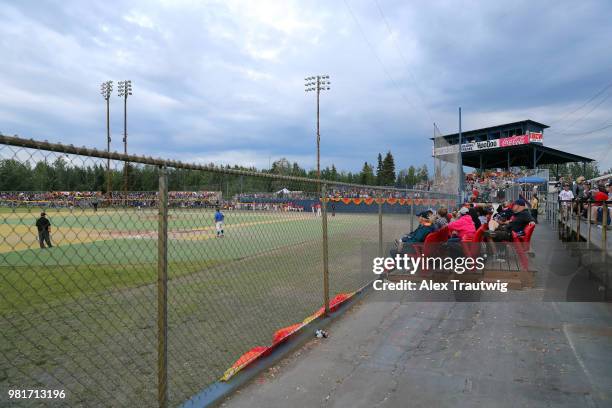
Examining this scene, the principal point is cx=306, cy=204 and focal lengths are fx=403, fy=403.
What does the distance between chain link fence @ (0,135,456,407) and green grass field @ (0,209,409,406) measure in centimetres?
2

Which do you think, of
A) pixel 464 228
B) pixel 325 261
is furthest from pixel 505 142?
pixel 325 261

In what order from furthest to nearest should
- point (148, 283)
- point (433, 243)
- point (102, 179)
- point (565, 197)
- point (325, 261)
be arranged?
point (565, 197) < point (148, 283) < point (433, 243) < point (325, 261) < point (102, 179)

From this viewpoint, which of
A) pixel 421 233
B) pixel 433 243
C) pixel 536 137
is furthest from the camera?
pixel 536 137

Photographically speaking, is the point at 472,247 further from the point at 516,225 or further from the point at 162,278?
the point at 162,278

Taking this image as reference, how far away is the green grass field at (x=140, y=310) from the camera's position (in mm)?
3518

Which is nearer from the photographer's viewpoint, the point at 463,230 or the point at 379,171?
the point at 463,230

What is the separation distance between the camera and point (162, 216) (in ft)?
9.23

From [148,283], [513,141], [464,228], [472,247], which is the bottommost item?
[148,283]

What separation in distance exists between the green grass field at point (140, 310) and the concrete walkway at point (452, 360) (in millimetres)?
843

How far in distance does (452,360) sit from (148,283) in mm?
6426

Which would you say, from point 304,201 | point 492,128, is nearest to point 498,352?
point 304,201

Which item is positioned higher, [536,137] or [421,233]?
[536,137]

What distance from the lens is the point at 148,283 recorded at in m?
8.42

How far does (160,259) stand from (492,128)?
4849cm
